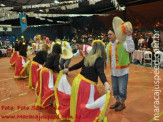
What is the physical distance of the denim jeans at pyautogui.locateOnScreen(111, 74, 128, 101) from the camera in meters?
3.75

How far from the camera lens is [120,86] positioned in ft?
12.4

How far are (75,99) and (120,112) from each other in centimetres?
167

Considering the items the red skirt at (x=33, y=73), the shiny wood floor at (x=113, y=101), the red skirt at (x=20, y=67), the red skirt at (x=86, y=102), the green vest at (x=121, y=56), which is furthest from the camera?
the red skirt at (x=20, y=67)

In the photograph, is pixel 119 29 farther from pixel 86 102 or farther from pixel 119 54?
pixel 86 102

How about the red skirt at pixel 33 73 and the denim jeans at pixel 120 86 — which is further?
the red skirt at pixel 33 73

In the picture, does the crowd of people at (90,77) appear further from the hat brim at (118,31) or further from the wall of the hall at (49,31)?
the wall of the hall at (49,31)

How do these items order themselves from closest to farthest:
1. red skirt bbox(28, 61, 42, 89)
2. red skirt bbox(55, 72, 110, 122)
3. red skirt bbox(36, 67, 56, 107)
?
red skirt bbox(55, 72, 110, 122) < red skirt bbox(36, 67, 56, 107) < red skirt bbox(28, 61, 42, 89)

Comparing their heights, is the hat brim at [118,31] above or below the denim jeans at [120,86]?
above

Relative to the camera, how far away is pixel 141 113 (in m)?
3.90

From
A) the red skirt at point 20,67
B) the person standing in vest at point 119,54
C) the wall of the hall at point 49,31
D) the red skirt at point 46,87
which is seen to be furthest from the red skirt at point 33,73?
the wall of the hall at point 49,31

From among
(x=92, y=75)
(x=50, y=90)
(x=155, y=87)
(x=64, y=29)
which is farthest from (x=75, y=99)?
(x=64, y=29)

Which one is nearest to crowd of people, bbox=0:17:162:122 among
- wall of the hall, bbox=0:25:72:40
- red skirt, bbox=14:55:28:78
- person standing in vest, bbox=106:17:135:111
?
person standing in vest, bbox=106:17:135:111

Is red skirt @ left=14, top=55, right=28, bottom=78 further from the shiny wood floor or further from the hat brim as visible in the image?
the hat brim

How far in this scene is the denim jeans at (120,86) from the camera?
375 centimetres
